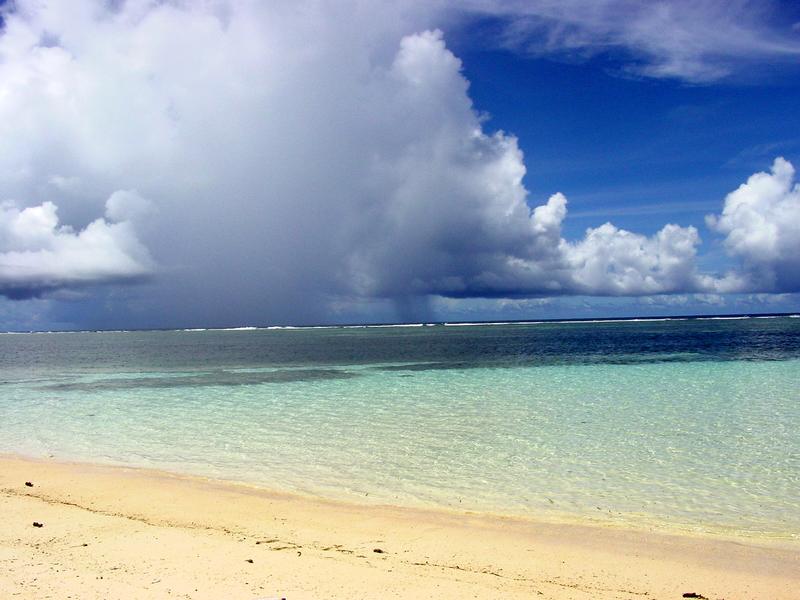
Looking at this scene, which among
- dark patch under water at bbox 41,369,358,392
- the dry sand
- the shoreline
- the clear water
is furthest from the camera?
dark patch under water at bbox 41,369,358,392

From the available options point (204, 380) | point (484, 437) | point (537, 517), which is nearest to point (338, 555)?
point (537, 517)

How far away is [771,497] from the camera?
36.5 feet

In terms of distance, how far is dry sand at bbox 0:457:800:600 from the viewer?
7086 millimetres

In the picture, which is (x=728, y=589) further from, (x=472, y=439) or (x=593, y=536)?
(x=472, y=439)

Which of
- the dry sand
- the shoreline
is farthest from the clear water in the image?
the dry sand

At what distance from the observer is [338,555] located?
8359 millimetres

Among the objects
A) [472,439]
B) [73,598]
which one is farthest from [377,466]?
Answer: [73,598]

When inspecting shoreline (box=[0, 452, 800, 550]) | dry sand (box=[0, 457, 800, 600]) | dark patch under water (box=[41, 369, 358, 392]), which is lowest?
dark patch under water (box=[41, 369, 358, 392])

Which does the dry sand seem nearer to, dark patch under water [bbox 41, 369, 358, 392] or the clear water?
the clear water

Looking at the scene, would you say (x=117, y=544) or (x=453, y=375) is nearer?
(x=117, y=544)

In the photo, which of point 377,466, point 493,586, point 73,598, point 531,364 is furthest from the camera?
point 531,364

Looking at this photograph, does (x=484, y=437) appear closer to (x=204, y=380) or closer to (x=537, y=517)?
(x=537, y=517)

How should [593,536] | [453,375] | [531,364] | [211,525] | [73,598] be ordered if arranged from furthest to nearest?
[531,364]
[453,375]
[211,525]
[593,536]
[73,598]

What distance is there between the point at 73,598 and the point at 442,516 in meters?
5.98
